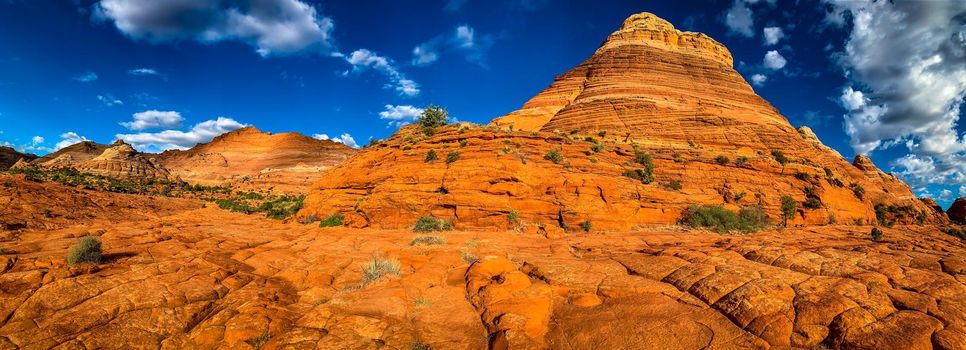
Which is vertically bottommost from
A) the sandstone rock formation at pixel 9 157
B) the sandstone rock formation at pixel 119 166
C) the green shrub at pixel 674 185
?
the green shrub at pixel 674 185

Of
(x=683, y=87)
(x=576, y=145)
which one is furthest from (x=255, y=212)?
(x=683, y=87)

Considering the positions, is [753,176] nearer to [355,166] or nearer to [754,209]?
[754,209]

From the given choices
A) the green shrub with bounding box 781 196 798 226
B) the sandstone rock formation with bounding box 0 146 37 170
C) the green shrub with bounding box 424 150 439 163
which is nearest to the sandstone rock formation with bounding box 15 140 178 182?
the sandstone rock formation with bounding box 0 146 37 170

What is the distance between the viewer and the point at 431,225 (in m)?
15.8

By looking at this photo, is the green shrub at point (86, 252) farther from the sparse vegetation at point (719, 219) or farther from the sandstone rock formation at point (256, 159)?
the sandstone rock formation at point (256, 159)

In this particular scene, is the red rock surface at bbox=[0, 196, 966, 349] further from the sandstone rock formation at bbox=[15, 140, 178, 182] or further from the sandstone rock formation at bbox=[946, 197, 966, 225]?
the sandstone rock formation at bbox=[946, 197, 966, 225]

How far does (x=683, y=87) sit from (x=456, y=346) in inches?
1447

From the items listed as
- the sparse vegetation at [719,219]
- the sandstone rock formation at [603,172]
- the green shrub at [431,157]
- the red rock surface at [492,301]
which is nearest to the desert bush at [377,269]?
the red rock surface at [492,301]

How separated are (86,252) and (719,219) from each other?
22347mm

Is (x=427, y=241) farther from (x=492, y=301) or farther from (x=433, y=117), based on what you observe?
(x=433, y=117)

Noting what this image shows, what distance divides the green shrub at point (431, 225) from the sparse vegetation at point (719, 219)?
11.4 metres

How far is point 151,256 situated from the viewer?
903 centimetres

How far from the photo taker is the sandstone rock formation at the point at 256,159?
2346 inches

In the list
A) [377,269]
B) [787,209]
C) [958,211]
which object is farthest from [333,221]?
[958,211]
